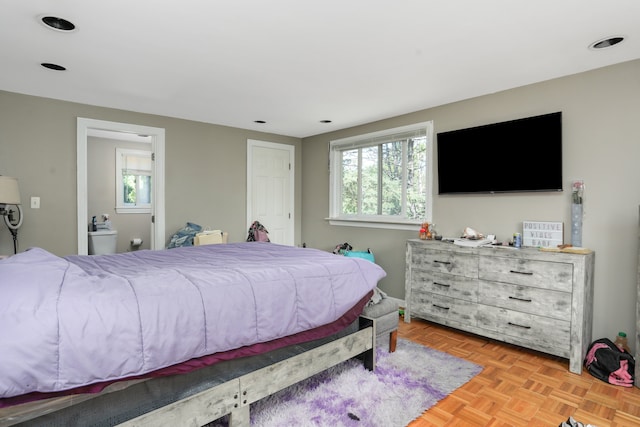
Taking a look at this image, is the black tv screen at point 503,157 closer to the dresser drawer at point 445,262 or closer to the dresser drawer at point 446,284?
the dresser drawer at point 445,262

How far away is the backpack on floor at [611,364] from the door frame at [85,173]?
4401mm

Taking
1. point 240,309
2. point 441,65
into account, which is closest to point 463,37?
point 441,65

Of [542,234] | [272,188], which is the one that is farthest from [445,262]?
[272,188]

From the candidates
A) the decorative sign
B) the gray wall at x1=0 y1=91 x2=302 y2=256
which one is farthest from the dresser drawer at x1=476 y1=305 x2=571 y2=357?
the gray wall at x1=0 y1=91 x2=302 y2=256

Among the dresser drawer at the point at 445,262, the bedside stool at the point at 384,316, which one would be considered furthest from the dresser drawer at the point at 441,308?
the bedside stool at the point at 384,316

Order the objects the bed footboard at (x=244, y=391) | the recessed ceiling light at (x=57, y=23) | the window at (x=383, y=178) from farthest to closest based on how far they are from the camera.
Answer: the window at (x=383, y=178) → the recessed ceiling light at (x=57, y=23) → the bed footboard at (x=244, y=391)

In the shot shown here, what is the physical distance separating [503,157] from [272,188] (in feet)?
10.7

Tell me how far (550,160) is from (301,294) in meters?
2.50

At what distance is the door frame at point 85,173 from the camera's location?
3.80 metres

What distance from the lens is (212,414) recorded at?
166 centimetres

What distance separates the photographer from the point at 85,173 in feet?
12.6

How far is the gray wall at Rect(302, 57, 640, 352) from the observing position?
2.70 m

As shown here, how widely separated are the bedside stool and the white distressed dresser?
0.81m

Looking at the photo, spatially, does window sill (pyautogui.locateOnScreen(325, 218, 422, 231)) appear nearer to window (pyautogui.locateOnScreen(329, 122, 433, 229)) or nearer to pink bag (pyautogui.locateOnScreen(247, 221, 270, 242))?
window (pyautogui.locateOnScreen(329, 122, 433, 229))
